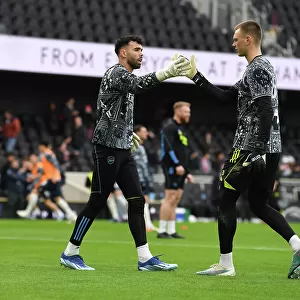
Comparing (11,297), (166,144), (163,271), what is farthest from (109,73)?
(166,144)

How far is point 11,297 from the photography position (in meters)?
6.48

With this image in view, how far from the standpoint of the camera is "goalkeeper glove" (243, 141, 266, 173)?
8078 millimetres

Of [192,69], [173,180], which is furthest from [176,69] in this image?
[173,180]

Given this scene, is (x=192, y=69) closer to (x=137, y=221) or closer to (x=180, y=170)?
(x=137, y=221)

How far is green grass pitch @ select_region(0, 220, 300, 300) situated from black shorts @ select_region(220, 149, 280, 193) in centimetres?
86

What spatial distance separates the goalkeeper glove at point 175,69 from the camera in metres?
8.23

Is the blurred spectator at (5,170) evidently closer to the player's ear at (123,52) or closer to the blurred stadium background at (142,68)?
the blurred stadium background at (142,68)

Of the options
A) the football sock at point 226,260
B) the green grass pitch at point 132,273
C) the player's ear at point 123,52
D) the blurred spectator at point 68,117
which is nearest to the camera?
the green grass pitch at point 132,273

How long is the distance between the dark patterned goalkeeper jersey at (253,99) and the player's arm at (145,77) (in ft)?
1.92

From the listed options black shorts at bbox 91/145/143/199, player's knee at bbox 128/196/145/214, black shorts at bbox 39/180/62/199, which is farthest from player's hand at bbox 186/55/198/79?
black shorts at bbox 39/180/62/199

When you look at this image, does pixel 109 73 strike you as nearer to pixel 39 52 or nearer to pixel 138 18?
pixel 39 52

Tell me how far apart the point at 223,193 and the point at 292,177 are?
20.7 metres

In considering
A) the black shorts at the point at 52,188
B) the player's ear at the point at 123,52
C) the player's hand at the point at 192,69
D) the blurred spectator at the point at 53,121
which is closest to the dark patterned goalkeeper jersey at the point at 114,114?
the player's ear at the point at 123,52

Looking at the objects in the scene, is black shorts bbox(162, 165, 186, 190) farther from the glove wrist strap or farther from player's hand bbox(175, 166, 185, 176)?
the glove wrist strap
